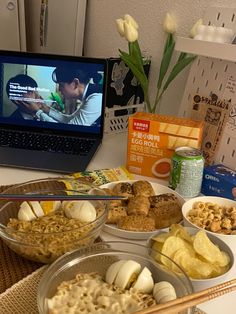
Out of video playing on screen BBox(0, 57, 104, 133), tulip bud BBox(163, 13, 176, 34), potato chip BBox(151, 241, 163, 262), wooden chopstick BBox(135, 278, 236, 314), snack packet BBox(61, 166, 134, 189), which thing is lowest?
snack packet BBox(61, 166, 134, 189)

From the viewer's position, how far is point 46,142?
1104 millimetres

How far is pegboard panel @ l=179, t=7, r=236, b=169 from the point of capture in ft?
3.10

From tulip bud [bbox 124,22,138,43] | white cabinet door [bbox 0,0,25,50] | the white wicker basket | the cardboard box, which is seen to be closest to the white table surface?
the white wicker basket

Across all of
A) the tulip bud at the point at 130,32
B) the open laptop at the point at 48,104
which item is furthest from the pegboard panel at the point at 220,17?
the open laptop at the point at 48,104

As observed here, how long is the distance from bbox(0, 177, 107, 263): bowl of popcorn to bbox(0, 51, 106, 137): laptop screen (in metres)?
0.38

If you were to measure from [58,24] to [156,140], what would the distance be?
0.70 metres

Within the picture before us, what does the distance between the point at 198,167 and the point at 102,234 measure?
0.24 metres

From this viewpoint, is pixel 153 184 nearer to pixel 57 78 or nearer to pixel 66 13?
pixel 57 78

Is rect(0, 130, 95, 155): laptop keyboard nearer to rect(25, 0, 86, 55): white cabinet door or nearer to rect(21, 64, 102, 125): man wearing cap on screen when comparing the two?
rect(21, 64, 102, 125): man wearing cap on screen

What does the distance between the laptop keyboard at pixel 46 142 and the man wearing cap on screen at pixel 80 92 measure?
2.2 inches

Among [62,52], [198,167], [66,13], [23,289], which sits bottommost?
[23,289]

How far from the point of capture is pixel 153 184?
89 cm

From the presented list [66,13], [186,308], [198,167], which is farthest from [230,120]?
[66,13]

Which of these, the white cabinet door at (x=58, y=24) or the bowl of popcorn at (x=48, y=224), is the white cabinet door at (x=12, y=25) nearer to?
the white cabinet door at (x=58, y=24)
